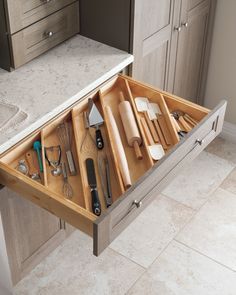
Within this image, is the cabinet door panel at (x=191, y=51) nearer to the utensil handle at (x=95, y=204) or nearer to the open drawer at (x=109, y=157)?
the open drawer at (x=109, y=157)

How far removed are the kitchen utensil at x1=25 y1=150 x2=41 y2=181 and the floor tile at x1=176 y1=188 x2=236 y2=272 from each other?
921 millimetres

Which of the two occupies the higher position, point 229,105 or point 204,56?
point 204,56

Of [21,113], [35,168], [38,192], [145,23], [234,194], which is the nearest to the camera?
[38,192]

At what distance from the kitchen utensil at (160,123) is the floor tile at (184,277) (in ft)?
2.25

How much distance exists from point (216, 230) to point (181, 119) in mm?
753

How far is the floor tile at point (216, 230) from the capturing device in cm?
250

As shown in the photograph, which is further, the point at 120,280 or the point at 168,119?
the point at 120,280

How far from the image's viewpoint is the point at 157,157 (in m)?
1.90

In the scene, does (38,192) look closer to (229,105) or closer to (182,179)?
(182,179)

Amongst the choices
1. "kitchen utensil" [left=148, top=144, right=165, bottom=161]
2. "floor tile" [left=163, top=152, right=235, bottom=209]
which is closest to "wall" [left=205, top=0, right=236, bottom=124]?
"floor tile" [left=163, top=152, right=235, bottom=209]

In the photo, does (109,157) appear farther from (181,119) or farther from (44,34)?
(44,34)

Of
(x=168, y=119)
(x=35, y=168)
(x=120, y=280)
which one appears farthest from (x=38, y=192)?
(x=120, y=280)

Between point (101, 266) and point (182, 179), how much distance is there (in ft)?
2.23

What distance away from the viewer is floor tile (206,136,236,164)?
9.97 ft
